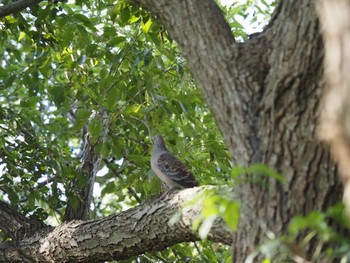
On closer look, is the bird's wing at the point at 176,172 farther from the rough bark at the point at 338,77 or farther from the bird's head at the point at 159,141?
the rough bark at the point at 338,77

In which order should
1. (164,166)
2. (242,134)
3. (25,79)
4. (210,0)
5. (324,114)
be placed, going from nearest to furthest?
(324,114)
(242,134)
(210,0)
(164,166)
(25,79)

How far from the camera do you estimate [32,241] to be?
585cm

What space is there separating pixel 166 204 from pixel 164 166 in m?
1.46

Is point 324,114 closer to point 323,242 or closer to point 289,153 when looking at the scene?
point 289,153

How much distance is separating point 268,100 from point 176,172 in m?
3.04

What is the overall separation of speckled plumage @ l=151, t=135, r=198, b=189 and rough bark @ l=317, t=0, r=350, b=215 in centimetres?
343

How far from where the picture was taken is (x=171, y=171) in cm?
620

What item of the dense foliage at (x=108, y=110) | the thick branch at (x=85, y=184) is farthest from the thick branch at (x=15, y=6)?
→ the thick branch at (x=85, y=184)

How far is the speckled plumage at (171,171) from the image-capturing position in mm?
6160

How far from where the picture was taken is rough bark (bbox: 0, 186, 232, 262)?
4.64 meters

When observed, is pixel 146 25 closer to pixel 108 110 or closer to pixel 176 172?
pixel 108 110

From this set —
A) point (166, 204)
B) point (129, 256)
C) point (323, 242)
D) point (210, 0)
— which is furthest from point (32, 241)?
point (323, 242)

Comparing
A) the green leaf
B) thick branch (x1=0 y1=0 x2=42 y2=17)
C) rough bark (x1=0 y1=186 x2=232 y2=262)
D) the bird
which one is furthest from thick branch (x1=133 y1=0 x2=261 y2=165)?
the bird

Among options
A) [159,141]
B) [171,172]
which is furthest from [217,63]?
[159,141]
